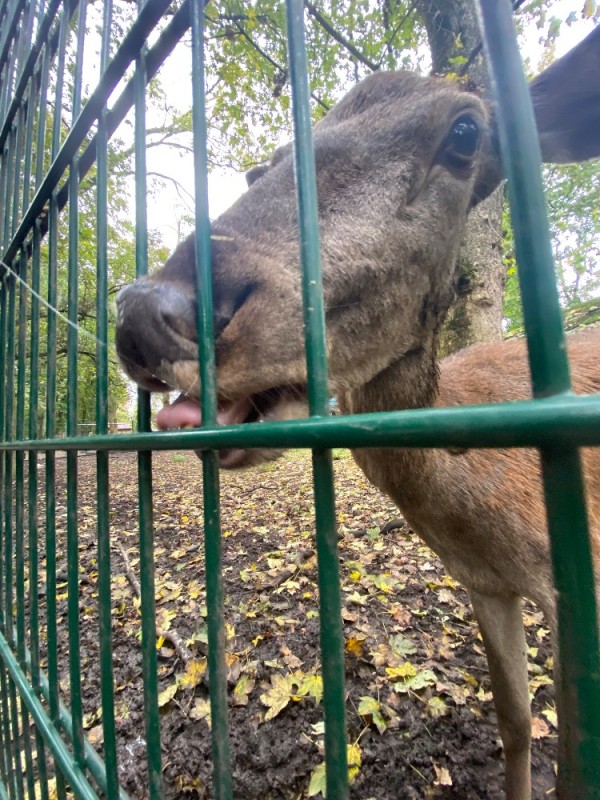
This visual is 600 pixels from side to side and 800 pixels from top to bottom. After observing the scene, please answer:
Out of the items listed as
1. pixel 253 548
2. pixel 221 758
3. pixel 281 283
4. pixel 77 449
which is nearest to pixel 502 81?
pixel 281 283

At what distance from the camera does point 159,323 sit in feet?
3.34

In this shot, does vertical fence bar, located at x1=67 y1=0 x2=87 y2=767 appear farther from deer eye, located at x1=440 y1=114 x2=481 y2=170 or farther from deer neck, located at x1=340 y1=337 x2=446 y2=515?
deer eye, located at x1=440 y1=114 x2=481 y2=170

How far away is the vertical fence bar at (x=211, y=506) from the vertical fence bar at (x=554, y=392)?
0.57 meters

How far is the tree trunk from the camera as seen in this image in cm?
384

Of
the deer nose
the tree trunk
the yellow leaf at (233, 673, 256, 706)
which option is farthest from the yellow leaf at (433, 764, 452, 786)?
the tree trunk

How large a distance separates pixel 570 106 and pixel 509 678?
2.62m

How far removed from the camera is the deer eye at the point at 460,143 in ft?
5.95

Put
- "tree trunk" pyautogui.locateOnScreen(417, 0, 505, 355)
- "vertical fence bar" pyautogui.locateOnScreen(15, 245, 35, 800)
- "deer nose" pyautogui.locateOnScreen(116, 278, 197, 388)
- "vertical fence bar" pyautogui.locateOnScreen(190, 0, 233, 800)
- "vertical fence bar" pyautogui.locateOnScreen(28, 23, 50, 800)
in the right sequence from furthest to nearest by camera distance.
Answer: "tree trunk" pyautogui.locateOnScreen(417, 0, 505, 355)
"vertical fence bar" pyautogui.locateOnScreen(15, 245, 35, 800)
"vertical fence bar" pyautogui.locateOnScreen(28, 23, 50, 800)
"deer nose" pyautogui.locateOnScreen(116, 278, 197, 388)
"vertical fence bar" pyautogui.locateOnScreen(190, 0, 233, 800)

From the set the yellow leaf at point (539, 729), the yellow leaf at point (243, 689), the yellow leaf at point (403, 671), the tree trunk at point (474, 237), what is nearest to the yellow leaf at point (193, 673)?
the yellow leaf at point (243, 689)

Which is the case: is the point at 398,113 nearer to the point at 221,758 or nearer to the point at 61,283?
the point at 221,758

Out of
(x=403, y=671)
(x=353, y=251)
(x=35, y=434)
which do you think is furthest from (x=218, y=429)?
(x=403, y=671)

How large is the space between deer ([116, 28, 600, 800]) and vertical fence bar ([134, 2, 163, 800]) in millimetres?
95

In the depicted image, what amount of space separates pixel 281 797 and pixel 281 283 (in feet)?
7.54

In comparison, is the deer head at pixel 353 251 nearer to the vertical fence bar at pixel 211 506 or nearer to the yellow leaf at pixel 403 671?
the vertical fence bar at pixel 211 506
